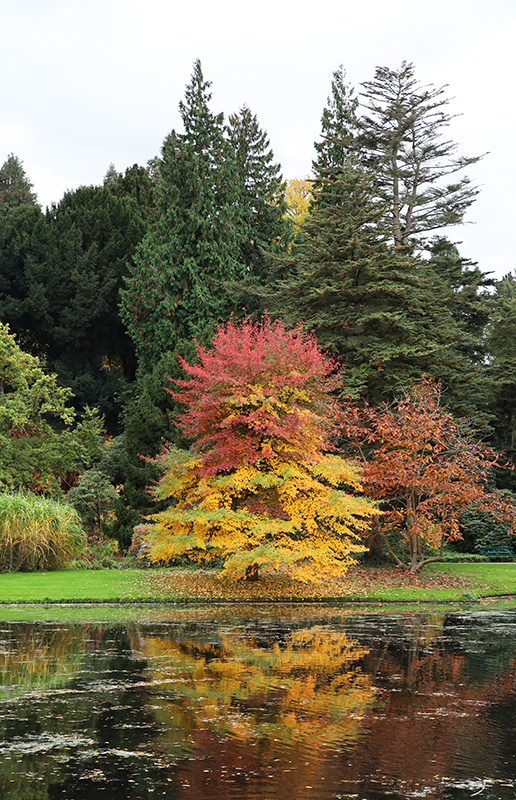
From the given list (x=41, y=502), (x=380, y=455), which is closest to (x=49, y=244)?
(x=41, y=502)

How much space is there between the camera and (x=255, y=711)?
802 cm

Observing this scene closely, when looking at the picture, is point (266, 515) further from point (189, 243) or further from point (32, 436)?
point (189, 243)

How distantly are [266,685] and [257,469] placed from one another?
10.4m

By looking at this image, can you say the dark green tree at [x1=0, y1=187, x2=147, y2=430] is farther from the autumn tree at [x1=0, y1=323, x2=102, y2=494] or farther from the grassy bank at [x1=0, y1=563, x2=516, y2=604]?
the grassy bank at [x1=0, y1=563, x2=516, y2=604]

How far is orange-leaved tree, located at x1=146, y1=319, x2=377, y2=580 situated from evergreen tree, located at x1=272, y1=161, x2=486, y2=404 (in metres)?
5.42

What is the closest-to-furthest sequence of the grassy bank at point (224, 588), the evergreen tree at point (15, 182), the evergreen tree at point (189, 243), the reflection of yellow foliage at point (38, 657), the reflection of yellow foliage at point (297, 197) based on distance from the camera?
the reflection of yellow foliage at point (38, 657) < the grassy bank at point (224, 588) < the evergreen tree at point (189, 243) < the reflection of yellow foliage at point (297, 197) < the evergreen tree at point (15, 182)

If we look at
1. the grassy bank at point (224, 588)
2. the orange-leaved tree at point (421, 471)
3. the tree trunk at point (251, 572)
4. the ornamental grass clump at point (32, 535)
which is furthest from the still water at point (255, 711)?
the orange-leaved tree at point (421, 471)

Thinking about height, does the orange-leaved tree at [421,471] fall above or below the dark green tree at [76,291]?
below

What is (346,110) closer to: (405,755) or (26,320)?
(26,320)

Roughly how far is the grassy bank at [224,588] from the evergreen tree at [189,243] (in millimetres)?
14208

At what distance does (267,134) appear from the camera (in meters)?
40.9

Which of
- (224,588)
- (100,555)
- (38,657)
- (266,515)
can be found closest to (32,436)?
(100,555)

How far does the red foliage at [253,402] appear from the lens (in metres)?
18.8

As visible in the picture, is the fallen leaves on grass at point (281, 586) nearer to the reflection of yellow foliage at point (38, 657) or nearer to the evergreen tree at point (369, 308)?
the reflection of yellow foliage at point (38, 657)
